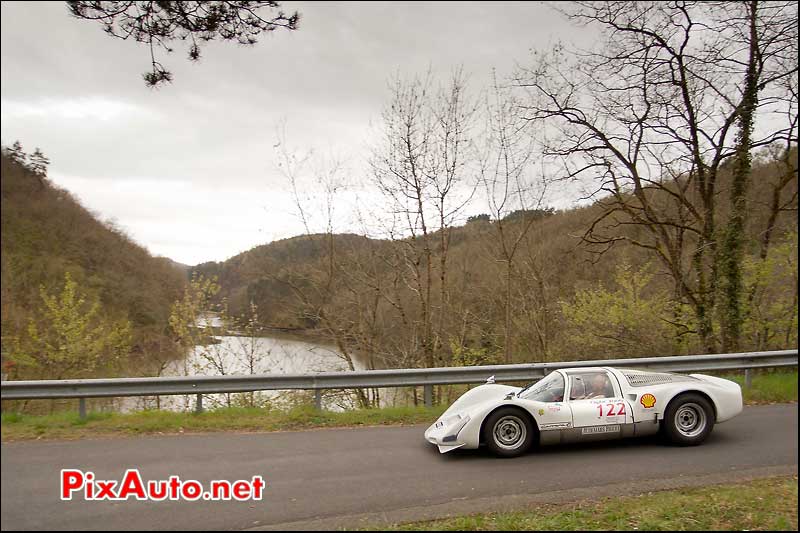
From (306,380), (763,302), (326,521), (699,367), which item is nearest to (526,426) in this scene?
(326,521)

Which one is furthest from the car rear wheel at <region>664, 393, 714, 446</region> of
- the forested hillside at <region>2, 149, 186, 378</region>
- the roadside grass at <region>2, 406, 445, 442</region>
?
the forested hillside at <region>2, 149, 186, 378</region>

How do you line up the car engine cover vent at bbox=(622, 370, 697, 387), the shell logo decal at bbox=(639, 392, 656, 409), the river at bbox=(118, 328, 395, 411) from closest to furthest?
the shell logo decal at bbox=(639, 392, 656, 409), the car engine cover vent at bbox=(622, 370, 697, 387), the river at bbox=(118, 328, 395, 411)

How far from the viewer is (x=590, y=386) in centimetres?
642

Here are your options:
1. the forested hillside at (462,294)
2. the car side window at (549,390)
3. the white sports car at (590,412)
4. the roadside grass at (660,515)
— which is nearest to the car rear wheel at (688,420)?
the white sports car at (590,412)

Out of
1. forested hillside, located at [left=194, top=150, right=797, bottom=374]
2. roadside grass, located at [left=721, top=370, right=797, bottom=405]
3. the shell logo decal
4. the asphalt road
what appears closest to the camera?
the asphalt road

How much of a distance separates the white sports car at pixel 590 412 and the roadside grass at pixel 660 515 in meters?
1.38

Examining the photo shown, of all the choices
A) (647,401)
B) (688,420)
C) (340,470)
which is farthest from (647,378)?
(340,470)

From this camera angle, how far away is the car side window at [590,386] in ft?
20.8

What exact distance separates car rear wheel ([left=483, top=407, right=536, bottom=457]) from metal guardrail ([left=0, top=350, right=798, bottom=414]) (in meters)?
2.60

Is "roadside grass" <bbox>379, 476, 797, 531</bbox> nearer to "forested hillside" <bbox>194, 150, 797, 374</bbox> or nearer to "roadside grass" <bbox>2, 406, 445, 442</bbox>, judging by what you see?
"roadside grass" <bbox>2, 406, 445, 442</bbox>

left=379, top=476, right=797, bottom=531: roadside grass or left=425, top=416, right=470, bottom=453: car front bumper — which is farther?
left=425, top=416, right=470, bottom=453: car front bumper

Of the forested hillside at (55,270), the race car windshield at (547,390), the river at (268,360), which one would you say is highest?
the forested hillside at (55,270)

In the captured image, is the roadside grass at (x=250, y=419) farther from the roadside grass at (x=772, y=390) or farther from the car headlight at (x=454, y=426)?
the car headlight at (x=454, y=426)

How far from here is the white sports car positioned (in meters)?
6.13
